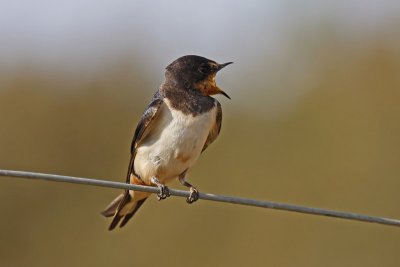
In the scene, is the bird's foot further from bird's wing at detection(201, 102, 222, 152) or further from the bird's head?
the bird's head

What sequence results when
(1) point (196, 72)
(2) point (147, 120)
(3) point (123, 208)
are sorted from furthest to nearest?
1. (3) point (123, 208)
2. (1) point (196, 72)
3. (2) point (147, 120)

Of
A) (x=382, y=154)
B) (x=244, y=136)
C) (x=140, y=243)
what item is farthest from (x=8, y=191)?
(x=382, y=154)

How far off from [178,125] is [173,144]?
0.11 meters

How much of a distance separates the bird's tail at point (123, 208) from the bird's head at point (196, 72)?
81 centimetres

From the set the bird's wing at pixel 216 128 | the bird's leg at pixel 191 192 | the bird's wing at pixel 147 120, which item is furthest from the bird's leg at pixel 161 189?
the bird's wing at pixel 216 128

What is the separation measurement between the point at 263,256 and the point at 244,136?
117 inches

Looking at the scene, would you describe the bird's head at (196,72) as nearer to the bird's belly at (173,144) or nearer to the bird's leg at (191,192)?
the bird's belly at (173,144)

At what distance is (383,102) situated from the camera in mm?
13875

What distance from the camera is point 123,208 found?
725cm

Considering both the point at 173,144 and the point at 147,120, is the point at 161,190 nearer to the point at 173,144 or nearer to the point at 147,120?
the point at 173,144

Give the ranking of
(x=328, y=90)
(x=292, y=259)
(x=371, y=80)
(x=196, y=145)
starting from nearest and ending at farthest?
(x=196, y=145) → (x=292, y=259) → (x=371, y=80) → (x=328, y=90)

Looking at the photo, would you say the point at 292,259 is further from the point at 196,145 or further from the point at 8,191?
the point at 196,145

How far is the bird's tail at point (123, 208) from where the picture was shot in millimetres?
7211

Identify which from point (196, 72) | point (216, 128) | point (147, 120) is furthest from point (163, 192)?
point (196, 72)
